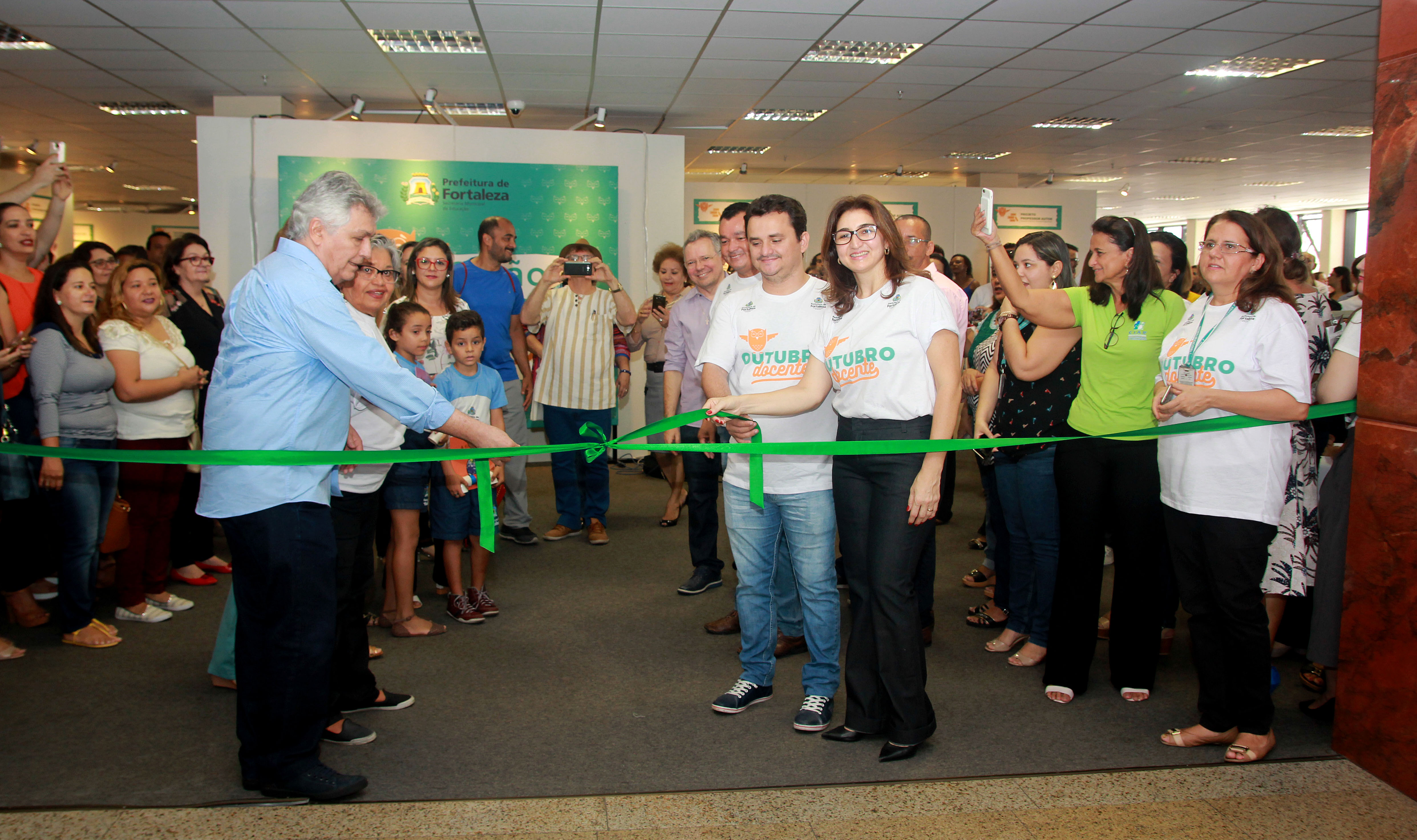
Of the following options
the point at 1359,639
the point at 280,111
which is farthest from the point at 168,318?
the point at 280,111

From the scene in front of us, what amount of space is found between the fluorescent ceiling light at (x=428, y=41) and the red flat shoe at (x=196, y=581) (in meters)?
4.41

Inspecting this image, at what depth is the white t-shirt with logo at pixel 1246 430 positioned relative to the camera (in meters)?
2.36

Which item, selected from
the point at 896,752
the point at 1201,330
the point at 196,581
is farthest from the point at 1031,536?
the point at 196,581

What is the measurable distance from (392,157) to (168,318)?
169 inches

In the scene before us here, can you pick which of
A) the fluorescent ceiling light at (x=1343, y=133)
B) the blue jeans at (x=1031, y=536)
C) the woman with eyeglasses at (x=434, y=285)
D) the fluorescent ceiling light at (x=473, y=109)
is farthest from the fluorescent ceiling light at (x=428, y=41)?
the fluorescent ceiling light at (x=1343, y=133)

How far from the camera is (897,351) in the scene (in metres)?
2.31

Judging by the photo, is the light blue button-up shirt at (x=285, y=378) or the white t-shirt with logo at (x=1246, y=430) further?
the white t-shirt with logo at (x=1246, y=430)

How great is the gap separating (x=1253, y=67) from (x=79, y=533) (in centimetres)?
921

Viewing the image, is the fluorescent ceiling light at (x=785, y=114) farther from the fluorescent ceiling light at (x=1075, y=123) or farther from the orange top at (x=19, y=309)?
the orange top at (x=19, y=309)

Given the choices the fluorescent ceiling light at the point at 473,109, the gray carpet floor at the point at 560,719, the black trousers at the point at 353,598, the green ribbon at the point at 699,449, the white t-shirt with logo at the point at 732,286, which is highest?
the fluorescent ceiling light at the point at 473,109

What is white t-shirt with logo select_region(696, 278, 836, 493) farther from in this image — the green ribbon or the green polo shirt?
the green polo shirt

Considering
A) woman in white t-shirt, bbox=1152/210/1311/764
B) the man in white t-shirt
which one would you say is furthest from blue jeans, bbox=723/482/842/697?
woman in white t-shirt, bbox=1152/210/1311/764

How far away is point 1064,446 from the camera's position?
2.85 m

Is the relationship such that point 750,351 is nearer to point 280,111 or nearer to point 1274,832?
point 1274,832
